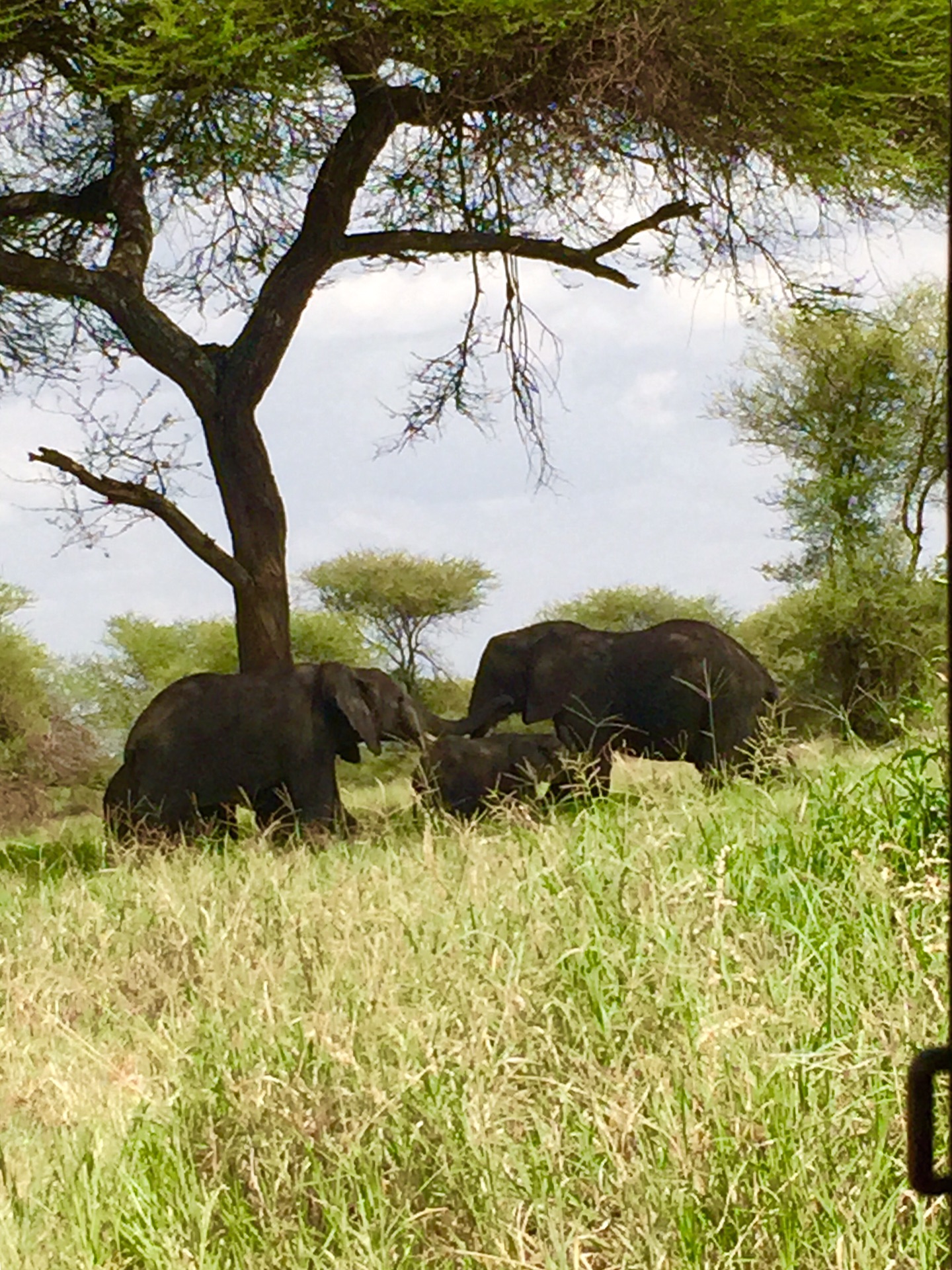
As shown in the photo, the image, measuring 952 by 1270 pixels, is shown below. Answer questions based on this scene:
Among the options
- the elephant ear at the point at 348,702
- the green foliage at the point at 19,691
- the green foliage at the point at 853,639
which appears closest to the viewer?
the elephant ear at the point at 348,702

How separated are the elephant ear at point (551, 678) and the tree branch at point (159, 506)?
2462 millimetres

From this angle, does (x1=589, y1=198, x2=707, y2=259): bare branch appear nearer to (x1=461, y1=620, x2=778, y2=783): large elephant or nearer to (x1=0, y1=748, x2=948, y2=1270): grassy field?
(x1=461, y1=620, x2=778, y2=783): large elephant

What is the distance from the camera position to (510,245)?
10.4 metres

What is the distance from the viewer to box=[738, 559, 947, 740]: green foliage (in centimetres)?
1580

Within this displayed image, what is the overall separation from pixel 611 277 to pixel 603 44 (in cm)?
184

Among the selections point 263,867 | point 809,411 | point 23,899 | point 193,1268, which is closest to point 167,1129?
point 193,1268

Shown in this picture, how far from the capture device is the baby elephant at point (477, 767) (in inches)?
309

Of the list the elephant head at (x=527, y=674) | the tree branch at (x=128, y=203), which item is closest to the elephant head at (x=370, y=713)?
the elephant head at (x=527, y=674)

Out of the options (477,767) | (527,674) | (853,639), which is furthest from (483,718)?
(853,639)

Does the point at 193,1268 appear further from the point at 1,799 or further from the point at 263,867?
the point at 1,799

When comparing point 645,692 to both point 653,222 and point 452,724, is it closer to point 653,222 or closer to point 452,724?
point 452,724

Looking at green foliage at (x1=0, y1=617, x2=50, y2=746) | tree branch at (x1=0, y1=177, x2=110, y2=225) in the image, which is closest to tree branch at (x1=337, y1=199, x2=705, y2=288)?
tree branch at (x1=0, y1=177, x2=110, y2=225)

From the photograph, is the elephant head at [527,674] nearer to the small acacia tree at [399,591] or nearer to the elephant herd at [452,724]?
the elephant herd at [452,724]

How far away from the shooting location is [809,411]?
1991 cm
